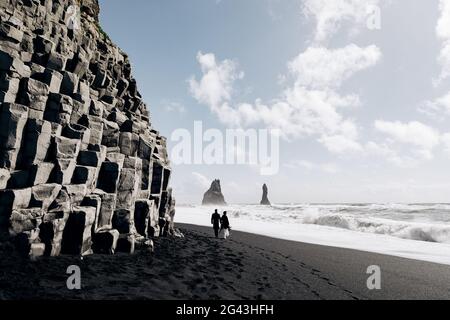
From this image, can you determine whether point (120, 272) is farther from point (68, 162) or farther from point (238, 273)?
point (68, 162)

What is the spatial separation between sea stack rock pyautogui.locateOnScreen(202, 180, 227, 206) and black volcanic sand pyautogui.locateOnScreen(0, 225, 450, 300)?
173m

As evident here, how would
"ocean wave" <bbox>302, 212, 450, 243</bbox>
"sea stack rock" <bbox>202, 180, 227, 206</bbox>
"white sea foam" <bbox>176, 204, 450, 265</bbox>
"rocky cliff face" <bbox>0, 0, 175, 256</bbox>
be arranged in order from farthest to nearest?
"sea stack rock" <bbox>202, 180, 227, 206</bbox> → "ocean wave" <bbox>302, 212, 450, 243</bbox> → "white sea foam" <bbox>176, 204, 450, 265</bbox> → "rocky cliff face" <bbox>0, 0, 175, 256</bbox>

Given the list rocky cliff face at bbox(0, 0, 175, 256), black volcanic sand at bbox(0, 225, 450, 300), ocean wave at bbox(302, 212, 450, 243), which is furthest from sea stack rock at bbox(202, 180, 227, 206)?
black volcanic sand at bbox(0, 225, 450, 300)

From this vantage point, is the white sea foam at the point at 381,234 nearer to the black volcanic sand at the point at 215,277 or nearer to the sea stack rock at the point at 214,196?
the black volcanic sand at the point at 215,277

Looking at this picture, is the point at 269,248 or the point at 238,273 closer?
the point at 238,273

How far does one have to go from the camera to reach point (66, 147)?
55.0ft

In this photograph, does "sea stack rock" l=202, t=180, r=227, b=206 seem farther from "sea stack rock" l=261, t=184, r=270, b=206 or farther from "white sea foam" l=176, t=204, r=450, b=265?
"white sea foam" l=176, t=204, r=450, b=265

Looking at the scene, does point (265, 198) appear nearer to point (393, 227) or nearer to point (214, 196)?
point (214, 196)

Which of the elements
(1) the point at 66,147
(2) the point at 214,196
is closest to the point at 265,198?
(2) the point at 214,196

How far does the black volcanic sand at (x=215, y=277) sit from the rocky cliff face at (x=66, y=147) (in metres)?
1.71

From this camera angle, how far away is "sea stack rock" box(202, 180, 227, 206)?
19150 cm
